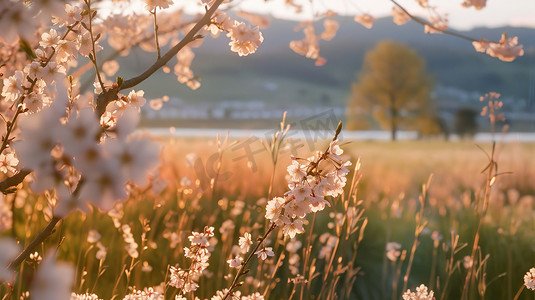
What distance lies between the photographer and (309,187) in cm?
161

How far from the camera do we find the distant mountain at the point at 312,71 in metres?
91.8

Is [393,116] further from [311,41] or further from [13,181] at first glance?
[13,181]

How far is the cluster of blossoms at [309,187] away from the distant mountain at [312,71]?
80775 millimetres

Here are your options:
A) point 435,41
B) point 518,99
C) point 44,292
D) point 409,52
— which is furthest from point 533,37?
point 44,292

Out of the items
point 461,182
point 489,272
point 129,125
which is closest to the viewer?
point 129,125

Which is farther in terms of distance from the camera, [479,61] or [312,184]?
[479,61]

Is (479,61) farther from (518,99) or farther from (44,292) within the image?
(44,292)

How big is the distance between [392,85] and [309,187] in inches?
1280

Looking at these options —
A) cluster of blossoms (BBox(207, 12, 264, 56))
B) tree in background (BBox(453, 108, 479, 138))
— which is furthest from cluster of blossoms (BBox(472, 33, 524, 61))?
tree in background (BBox(453, 108, 479, 138))

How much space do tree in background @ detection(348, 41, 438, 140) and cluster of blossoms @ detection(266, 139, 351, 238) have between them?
99.0 feet

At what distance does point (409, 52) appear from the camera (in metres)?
31.8

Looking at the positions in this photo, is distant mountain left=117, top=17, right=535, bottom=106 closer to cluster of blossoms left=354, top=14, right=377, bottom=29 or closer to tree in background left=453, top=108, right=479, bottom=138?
tree in background left=453, top=108, right=479, bottom=138

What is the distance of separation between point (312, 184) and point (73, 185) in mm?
743

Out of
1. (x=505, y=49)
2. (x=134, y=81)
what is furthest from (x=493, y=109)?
(x=134, y=81)
